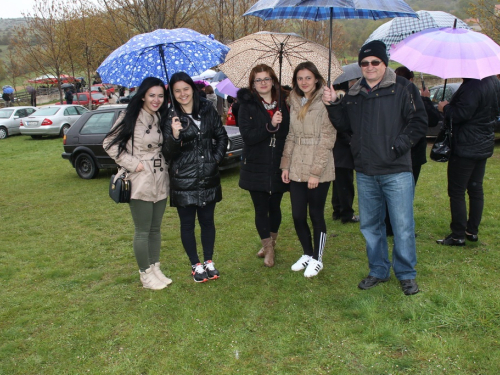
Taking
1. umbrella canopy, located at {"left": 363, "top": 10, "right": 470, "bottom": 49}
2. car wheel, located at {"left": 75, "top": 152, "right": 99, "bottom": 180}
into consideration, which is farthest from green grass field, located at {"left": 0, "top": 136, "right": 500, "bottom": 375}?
car wheel, located at {"left": 75, "top": 152, "right": 99, "bottom": 180}

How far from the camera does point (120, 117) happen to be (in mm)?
3939

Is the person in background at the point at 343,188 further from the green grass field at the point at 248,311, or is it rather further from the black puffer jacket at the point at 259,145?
the black puffer jacket at the point at 259,145

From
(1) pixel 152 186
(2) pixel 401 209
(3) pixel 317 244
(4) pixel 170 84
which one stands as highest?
(4) pixel 170 84

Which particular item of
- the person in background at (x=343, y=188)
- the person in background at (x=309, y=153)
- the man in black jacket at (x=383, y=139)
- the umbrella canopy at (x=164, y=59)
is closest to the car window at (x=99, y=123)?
the umbrella canopy at (x=164, y=59)

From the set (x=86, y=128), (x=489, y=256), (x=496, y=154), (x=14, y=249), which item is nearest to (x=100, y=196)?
(x=86, y=128)

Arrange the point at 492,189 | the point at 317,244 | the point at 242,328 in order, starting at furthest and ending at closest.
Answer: the point at 492,189 → the point at 317,244 → the point at 242,328

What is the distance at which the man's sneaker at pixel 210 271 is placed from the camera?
4363 millimetres

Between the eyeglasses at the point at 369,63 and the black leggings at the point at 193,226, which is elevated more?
the eyeglasses at the point at 369,63

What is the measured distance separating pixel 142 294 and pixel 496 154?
9.39 m

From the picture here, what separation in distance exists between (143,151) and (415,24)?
3332mm

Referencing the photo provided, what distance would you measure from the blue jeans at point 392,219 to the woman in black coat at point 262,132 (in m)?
0.87

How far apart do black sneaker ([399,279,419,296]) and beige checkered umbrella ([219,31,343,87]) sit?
205cm

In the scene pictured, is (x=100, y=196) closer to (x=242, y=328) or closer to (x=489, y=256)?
(x=242, y=328)

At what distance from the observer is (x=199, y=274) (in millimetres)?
4324
